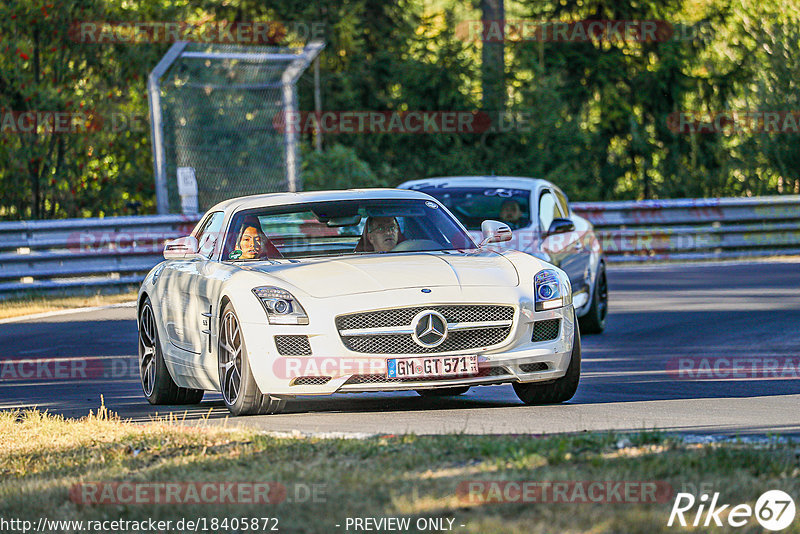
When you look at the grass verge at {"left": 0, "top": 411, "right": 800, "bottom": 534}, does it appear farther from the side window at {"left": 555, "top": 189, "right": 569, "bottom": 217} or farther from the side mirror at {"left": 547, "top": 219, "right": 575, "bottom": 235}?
the side window at {"left": 555, "top": 189, "right": 569, "bottom": 217}

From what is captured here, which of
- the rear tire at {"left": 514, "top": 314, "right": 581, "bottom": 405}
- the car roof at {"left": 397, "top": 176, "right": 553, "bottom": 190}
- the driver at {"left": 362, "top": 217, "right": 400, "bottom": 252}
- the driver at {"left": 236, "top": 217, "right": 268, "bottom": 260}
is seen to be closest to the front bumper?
the rear tire at {"left": 514, "top": 314, "right": 581, "bottom": 405}

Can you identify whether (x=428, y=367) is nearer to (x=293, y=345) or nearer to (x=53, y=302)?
(x=293, y=345)

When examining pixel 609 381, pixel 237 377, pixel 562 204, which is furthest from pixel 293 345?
pixel 562 204

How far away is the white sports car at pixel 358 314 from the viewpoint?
9.07 meters

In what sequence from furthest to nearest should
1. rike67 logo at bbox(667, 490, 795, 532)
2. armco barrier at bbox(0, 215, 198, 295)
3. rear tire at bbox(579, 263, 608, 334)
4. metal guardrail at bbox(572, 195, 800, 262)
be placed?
metal guardrail at bbox(572, 195, 800, 262)
armco barrier at bbox(0, 215, 198, 295)
rear tire at bbox(579, 263, 608, 334)
rike67 logo at bbox(667, 490, 795, 532)

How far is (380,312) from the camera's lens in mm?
9117

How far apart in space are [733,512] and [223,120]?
60.9 feet

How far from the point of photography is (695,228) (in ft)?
88.6

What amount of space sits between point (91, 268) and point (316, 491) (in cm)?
1568

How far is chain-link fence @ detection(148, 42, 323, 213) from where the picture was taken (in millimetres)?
22875

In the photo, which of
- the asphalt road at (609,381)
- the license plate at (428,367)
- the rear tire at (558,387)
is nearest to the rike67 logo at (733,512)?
the asphalt road at (609,381)

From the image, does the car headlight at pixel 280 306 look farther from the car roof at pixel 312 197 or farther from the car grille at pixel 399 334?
the car roof at pixel 312 197

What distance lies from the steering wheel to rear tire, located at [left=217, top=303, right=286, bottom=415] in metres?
1.49

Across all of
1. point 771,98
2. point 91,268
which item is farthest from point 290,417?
point 771,98
